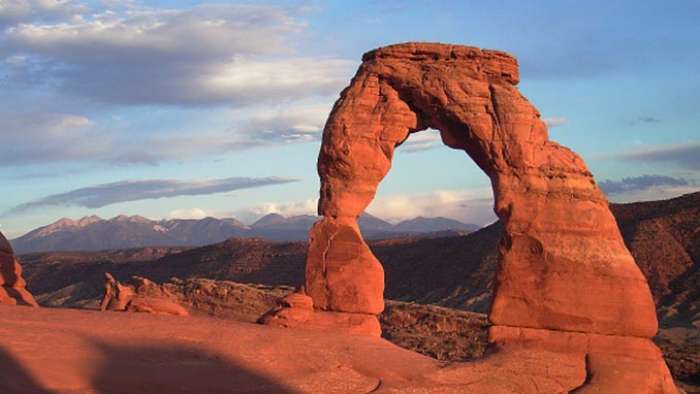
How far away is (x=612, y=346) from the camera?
55.4ft

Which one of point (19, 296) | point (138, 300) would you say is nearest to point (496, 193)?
point (138, 300)

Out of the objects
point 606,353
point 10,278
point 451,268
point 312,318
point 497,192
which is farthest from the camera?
point 451,268

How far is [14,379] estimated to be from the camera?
1223 centimetres

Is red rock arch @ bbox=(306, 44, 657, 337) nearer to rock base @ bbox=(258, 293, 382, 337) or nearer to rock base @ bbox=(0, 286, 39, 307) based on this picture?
rock base @ bbox=(258, 293, 382, 337)

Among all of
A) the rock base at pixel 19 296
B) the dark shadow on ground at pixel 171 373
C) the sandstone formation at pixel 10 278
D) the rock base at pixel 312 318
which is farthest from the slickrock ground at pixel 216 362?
the sandstone formation at pixel 10 278

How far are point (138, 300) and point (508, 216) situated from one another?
776 centimetres

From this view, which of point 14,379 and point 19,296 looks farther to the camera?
point 19,296

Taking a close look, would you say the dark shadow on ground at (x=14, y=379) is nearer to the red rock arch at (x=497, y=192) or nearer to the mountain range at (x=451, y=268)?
the red rock arch at (x=497, y=192)

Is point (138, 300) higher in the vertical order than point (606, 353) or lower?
higher

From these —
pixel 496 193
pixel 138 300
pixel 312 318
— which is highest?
pixel 496 193

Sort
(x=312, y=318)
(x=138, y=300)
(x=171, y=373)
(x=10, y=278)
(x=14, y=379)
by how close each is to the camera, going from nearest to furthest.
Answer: (x=14, y=379) → (x=171, y=373) → (x=312, y=318) → (x=138, y=300) → (x=10, y=278)

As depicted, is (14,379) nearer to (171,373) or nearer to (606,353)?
(171,373)

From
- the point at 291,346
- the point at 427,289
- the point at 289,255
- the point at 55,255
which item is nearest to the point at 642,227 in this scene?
the point at 427,289

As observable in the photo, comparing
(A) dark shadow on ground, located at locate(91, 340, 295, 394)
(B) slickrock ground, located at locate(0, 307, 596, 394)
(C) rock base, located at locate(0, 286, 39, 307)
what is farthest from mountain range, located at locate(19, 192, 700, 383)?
(A) dark shadow on ground, located at locate(91, 340, 295, 394)
